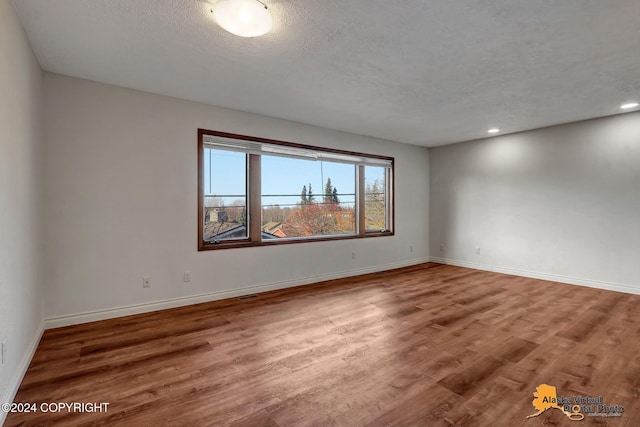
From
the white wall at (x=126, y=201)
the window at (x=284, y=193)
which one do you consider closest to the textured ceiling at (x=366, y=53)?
the white wall at (x=126, y=201)

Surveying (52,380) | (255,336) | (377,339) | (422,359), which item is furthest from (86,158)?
(422,359)

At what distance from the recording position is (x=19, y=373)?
202 centimetres

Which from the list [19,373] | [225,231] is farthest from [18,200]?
[225,231]

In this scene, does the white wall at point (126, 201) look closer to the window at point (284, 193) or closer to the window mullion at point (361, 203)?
the window at point (284, 193)

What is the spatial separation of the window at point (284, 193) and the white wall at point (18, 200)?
1508 mm

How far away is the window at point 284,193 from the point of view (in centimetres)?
396

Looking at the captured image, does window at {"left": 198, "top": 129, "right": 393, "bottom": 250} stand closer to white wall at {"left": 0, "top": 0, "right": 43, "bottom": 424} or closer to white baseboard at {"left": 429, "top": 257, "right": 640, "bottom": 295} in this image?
white wall at {"left": 0, "top": 0, "right": 43, "bottom": 424}

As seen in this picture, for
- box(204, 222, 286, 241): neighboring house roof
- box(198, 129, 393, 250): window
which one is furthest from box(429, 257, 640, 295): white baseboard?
box(204, 222, 286, 241): neighboring house roof

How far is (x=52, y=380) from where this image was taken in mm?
2066

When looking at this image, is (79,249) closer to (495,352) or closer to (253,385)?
(253,385)

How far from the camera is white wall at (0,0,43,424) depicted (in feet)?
5.77

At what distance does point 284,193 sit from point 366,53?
250 cm

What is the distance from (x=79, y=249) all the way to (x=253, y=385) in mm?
2344

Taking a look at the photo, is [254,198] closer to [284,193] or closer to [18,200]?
[284,193]
